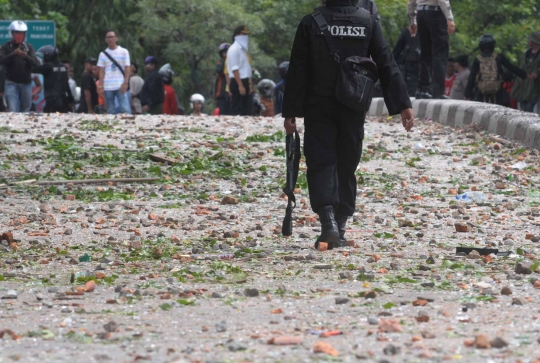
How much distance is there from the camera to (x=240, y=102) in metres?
19.6

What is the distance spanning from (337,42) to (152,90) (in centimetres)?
1373

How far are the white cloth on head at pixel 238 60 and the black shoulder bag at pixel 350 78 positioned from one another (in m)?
11.3

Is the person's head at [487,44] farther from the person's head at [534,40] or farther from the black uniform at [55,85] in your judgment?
the black uniform at [55,85]

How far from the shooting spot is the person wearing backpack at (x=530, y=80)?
17.6m

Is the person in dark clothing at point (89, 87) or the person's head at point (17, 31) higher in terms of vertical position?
the person's head at point (17, 31)

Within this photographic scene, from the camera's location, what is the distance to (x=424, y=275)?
20.4ft

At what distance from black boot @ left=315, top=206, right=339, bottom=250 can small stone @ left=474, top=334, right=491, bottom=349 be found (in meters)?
2.94

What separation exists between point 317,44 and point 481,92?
1184cm

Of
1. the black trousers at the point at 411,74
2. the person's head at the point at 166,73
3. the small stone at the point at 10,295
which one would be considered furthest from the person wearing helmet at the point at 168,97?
the small stone at the point at 10,295

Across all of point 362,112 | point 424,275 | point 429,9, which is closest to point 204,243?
point 362,112

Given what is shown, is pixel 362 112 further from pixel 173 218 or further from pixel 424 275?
pixel 173 218

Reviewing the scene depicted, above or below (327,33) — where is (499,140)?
below

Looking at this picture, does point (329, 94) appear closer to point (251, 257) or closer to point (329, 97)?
point (329, 97)

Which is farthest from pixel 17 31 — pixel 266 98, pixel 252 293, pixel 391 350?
pixel 391 350
